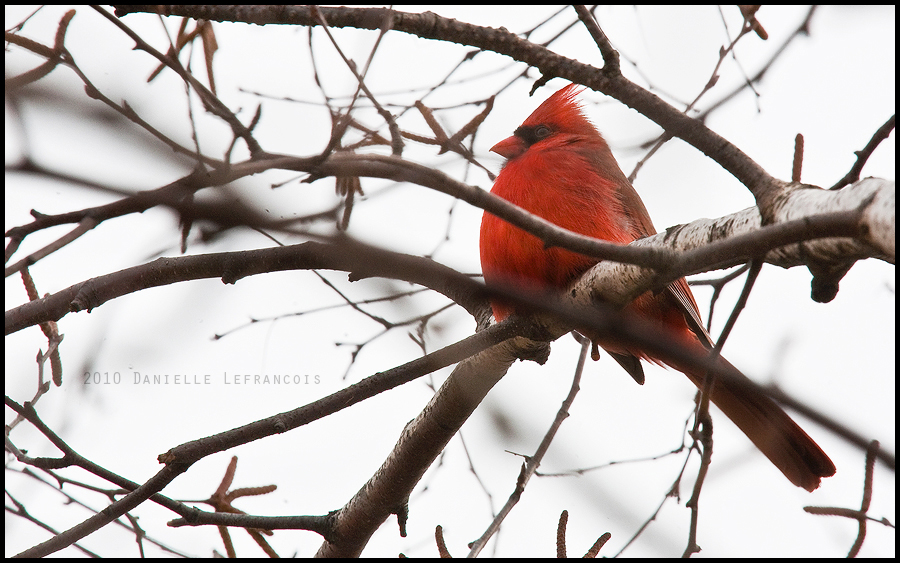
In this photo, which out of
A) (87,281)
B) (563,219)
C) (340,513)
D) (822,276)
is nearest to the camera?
(822,276)

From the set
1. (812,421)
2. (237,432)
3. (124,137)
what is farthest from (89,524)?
(812,421)

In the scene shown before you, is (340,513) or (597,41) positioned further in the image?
(340,513)

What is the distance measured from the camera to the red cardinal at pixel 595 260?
284cm

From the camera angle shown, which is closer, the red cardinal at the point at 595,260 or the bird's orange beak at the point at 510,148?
the red cardinal at the point at 595,260

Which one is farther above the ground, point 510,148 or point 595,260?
point 510,148

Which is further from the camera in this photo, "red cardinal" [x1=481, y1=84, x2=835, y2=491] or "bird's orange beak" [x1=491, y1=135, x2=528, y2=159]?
"bird's orange beak" [x1=491, y1=135, x2=528, y2=159]

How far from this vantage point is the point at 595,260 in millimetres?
2842

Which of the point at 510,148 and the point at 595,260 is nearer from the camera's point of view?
the point at 595,260

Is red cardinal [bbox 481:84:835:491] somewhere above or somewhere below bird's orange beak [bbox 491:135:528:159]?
below

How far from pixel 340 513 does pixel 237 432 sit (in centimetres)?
104

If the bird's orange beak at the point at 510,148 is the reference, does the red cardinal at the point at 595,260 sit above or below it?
below

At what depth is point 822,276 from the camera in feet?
5.92

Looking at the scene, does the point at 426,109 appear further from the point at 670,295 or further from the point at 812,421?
the point at 812,421

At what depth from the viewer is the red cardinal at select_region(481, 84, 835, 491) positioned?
2.84 meters
